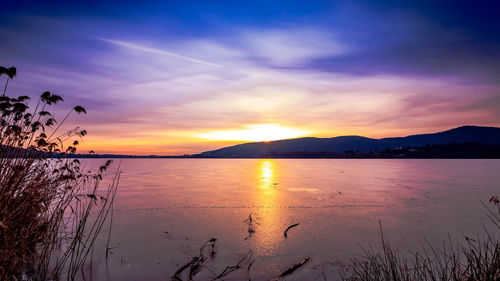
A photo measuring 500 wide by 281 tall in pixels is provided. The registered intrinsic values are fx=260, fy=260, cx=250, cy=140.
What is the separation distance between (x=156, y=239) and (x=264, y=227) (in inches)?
144

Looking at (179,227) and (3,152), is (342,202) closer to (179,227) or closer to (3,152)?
(179,227)

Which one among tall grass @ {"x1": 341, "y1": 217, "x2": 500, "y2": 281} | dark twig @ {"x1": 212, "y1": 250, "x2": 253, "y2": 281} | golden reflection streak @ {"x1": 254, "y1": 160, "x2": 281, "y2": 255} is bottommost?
golden reflection streak @ {"x1": 254, "y1": 160, "x2": 281, "y2": 255}

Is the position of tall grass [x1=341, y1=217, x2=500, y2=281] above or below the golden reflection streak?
above

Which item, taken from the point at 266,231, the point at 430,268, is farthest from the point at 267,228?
the point at 430,268

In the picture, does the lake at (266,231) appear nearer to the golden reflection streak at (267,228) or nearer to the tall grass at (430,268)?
the golden reflection streak at (267,228)

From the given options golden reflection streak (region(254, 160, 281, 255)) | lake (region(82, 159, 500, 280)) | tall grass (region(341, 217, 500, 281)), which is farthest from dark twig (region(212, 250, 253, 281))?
tall grass (region(341, 217, 500, 281))

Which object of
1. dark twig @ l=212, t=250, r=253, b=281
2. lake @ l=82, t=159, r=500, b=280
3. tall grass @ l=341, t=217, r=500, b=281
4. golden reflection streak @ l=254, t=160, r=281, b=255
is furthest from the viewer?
golden reflection streak @ l=254, t=160, r=281, b=255

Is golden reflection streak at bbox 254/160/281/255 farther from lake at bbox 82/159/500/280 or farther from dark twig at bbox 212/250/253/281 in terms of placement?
dark twig at bbox 212/250/253/281

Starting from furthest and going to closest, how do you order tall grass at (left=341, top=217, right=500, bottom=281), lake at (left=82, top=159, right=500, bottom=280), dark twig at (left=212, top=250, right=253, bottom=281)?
lake at (left=82, top=159, right=500, bottom=280) → dark twig at (left=212, top=250, right=253, bottom=281) → tall grass at (left=341, top=217, right=500, bottom=281)

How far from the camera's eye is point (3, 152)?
16.1 feet

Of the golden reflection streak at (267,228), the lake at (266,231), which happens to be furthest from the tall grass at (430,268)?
the golden reflection streak at (267,228)

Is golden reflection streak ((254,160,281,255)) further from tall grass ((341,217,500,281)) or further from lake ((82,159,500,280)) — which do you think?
tall grass ((341,217,500,281))

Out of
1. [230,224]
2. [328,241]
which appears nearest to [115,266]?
[230,224]

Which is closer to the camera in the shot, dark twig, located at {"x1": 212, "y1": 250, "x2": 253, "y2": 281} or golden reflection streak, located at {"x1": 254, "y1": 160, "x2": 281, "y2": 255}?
dark twig, located at {"x1": 212, "y1": 250, "x2": 253, "y2": 281}
